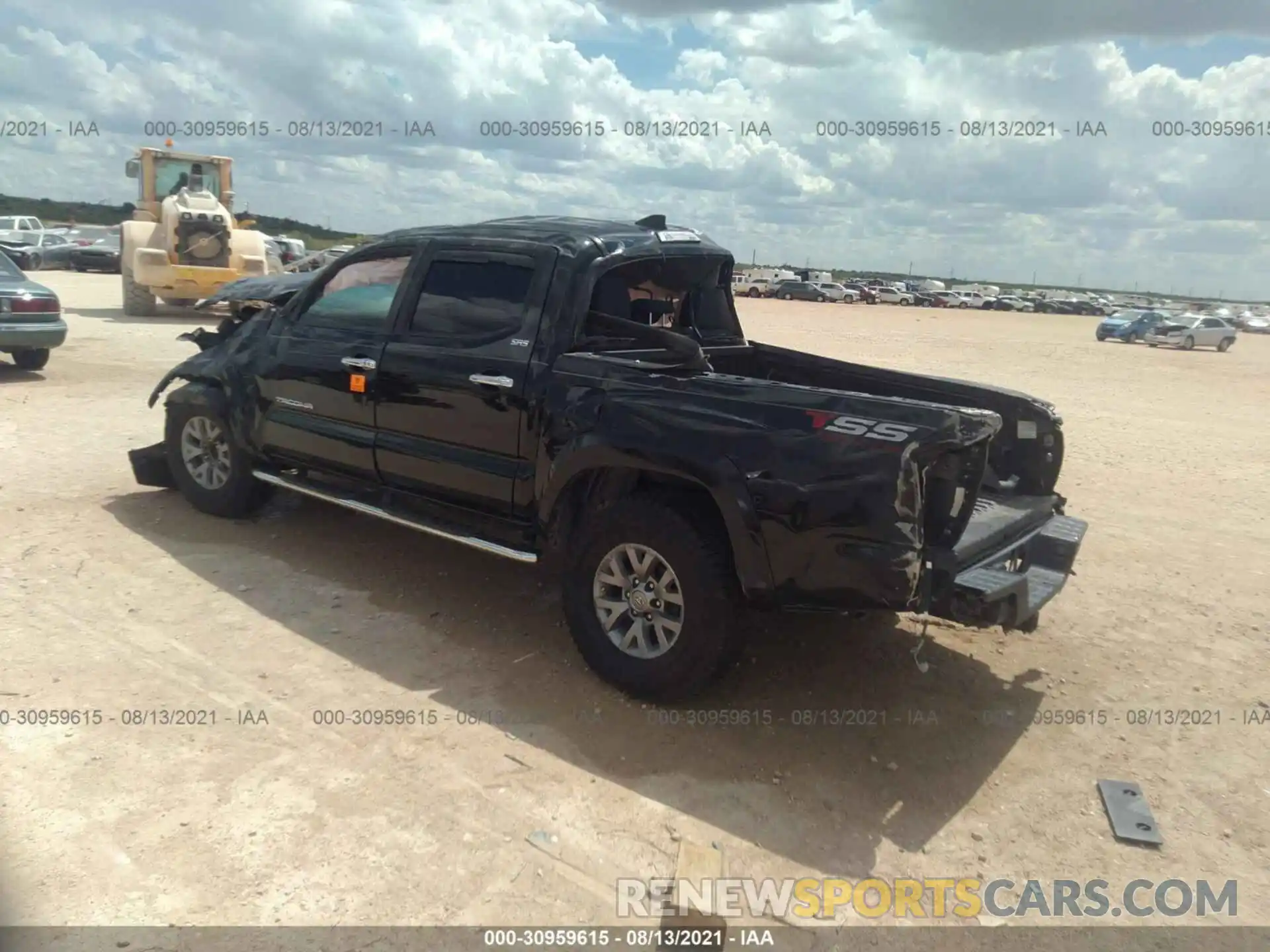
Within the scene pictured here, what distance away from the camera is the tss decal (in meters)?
3.36

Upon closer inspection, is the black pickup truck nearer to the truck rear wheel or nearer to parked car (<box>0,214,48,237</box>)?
the truck rear wheel

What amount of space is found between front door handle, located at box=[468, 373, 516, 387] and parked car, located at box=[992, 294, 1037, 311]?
65694 mm

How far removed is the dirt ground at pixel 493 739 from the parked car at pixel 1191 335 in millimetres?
32408

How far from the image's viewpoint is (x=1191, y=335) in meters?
34.6

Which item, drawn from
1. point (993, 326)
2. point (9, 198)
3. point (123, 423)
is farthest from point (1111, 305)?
point (9, 198)

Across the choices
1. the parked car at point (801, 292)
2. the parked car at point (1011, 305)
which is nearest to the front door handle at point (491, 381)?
the parked car at point (801, 292)

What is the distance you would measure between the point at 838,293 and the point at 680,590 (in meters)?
55.8

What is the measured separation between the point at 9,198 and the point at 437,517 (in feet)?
291

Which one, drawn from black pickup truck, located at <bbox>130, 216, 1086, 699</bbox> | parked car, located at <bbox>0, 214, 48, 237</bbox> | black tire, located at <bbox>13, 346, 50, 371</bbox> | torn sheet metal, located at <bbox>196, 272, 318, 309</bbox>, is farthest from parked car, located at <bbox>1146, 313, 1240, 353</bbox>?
parked car, located at <bbox>0, 214, 48, 237</bbox>

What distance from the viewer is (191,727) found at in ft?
12.3

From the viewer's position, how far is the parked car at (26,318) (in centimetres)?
1038

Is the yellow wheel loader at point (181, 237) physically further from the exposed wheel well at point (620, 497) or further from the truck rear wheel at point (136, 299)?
the exposed wheel well at point (620, 497)

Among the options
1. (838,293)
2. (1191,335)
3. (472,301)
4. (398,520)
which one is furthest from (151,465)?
(838,293)

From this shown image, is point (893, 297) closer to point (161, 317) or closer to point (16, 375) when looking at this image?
point (161, 317)
